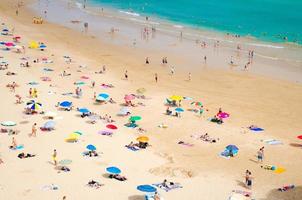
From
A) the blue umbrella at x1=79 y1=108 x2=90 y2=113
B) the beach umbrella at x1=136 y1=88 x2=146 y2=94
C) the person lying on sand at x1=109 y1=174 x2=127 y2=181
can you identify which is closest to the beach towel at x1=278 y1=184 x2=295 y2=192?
the person lying on sand at x1=109 y1=174 x2=127 y2=181

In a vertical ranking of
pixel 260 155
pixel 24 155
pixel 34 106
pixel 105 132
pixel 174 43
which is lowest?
pixel 24 155

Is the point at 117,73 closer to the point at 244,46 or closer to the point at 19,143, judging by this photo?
the point at 19,143

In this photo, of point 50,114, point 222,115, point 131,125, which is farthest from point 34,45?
point 222,115

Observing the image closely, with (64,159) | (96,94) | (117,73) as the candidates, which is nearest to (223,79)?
(117,73)

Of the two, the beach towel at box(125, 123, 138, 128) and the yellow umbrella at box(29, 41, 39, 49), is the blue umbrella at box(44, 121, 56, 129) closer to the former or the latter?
the beach towel at box(125, 123, 138, 128)

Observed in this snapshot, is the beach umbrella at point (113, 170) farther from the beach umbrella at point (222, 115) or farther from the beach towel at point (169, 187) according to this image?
the beach umbrella at point (222, 115)

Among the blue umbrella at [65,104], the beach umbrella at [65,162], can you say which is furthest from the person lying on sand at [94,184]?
the blue umbrella at [65,104]

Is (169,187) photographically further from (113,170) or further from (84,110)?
(84,110)
